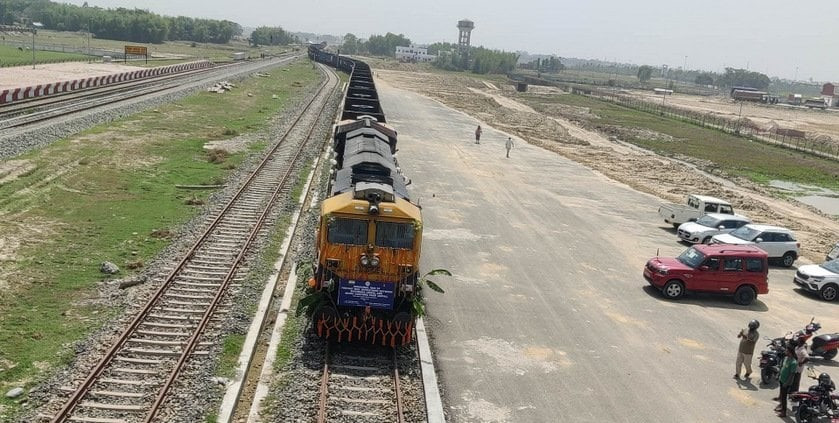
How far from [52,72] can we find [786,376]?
8752cm

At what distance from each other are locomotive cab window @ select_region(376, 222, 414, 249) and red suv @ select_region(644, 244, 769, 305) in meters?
11.1

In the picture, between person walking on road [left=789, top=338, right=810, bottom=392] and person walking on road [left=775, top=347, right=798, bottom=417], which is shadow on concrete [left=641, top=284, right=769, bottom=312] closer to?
person walking on road [left=789, top=338, right=810, bottom=392]

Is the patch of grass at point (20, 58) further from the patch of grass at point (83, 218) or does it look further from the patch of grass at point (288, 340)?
the patch of grass at point (288, 340)

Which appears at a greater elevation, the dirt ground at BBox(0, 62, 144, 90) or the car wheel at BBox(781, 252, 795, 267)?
the dirt ground at BBox(0, 62, 144, 90)

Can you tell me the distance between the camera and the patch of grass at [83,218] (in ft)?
49.4

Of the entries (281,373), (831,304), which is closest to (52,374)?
(281,373)

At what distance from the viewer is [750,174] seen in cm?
5972

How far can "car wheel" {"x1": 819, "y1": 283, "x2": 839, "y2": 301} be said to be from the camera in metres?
24.8

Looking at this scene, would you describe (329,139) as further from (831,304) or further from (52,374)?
(52,374)

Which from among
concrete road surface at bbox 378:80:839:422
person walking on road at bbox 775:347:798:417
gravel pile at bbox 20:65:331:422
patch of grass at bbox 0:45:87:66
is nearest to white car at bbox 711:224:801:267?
concrete road surface at bbox 378:80:839:422

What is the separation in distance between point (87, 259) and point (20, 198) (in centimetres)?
744

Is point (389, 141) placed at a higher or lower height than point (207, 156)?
higher

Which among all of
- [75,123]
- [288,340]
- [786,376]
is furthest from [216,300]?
[75,123]

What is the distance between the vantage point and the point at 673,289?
23.0 meters
